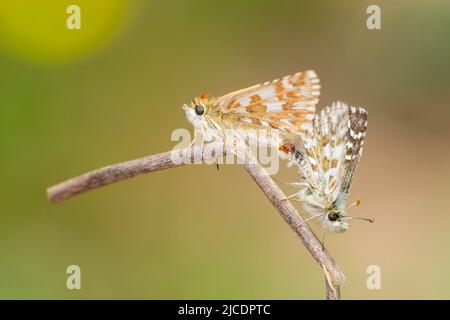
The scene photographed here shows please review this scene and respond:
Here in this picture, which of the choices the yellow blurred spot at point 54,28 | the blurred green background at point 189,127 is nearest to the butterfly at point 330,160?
the blurred green background at point 189,127

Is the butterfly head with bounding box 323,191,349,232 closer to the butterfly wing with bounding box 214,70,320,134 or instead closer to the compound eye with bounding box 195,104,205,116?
the butterfly wing with bounding box 214,70,320,134

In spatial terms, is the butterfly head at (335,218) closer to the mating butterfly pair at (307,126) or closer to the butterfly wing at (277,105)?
the mating butterfly pair at (307,126)

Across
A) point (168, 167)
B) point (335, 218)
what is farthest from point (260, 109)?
point (168, 167)

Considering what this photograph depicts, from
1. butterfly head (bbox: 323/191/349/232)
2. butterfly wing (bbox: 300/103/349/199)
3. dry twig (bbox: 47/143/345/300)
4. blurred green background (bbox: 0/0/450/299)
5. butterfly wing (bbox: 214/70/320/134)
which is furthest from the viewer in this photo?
blurred green background (bbox: 0/0/450/299)

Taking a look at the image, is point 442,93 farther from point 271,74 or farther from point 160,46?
point 160,46

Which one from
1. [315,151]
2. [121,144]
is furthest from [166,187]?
[315,151]

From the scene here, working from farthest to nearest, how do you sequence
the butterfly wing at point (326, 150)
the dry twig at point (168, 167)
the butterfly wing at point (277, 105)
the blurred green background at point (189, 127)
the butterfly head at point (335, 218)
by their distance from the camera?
1. the blurred green background at point (189, 127)
2. the butterfly wing at point (277, 105)
3. the butterfly wing at point (326, 150)
4. the butterfly head at point (335, 218)
5. the dry twig at point (168, 167)

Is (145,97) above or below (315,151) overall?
above

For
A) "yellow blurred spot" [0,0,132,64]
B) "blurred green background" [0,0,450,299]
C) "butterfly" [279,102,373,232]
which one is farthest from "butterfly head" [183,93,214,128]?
"yellow blurred spot" [0,0,132,64]
